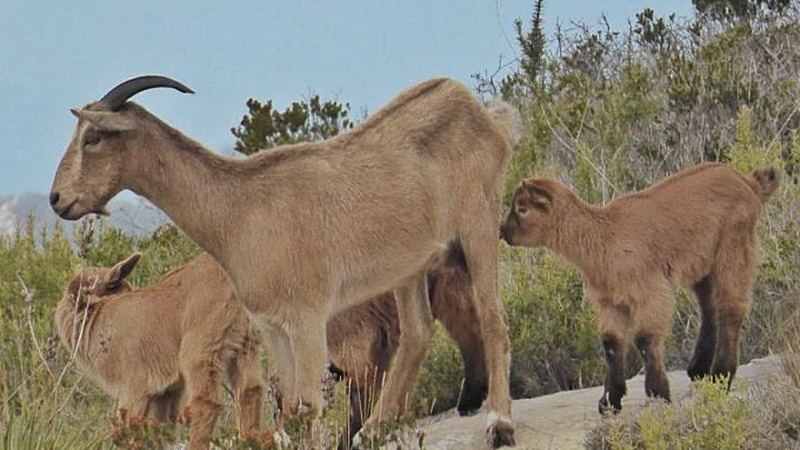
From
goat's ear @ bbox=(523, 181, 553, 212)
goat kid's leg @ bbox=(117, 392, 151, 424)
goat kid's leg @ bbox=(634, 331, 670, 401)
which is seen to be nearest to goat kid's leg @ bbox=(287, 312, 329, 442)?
goat kid's leg @ bbox=(117, 392, 151, 424)

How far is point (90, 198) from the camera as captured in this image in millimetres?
8352

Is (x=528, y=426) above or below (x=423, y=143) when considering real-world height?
below

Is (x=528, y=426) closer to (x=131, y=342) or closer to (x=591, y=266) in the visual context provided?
(x=591, y=266)

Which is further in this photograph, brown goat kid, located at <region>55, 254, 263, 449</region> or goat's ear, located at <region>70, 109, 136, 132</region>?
brown goat kid, located at <region>55, 254, 263, 449</region>

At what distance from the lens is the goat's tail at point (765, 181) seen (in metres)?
10.4

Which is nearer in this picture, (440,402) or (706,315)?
(706,315)

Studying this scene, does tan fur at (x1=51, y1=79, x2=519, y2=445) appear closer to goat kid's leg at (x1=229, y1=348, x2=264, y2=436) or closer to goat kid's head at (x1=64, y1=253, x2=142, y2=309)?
goat kid's leg at (x1=229, y1=348, x2=264, y2=436)

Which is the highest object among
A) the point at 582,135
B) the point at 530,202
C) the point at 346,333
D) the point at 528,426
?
the point at 582,135

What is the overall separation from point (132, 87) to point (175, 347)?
1767mm

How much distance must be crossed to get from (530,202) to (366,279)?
183 cm

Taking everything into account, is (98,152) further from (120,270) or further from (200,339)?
(120,270)

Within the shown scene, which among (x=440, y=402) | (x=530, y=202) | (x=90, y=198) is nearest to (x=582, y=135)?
(x=440, y=402)

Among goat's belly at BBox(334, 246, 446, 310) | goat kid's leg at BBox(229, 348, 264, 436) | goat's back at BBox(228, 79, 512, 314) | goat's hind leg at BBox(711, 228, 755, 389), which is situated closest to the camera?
goat's back at BBox(228, 79, 512, 314)

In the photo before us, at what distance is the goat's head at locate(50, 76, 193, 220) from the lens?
327 inches
